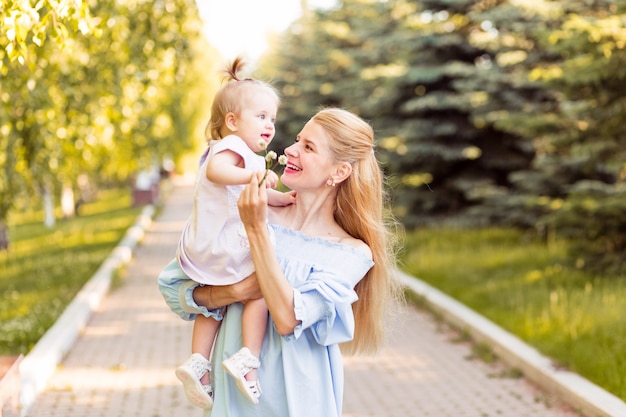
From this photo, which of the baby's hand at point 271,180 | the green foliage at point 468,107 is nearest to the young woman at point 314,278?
the baby's hand at point 271,180

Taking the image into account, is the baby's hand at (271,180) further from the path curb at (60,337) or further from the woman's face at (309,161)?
the path curb at (60,337)

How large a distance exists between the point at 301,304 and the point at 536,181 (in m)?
13.6

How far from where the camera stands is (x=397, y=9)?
21406mm

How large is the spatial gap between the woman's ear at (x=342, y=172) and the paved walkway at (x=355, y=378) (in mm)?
3889

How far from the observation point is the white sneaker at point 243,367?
3059 mm

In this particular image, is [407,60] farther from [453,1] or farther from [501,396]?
[501,396]

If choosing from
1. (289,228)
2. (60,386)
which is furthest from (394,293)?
(60,386)

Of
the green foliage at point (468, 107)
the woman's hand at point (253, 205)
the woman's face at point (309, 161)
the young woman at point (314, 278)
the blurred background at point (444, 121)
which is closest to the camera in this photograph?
the woman's hand at point (253, 205)

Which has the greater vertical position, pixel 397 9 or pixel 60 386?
pixel 397 9

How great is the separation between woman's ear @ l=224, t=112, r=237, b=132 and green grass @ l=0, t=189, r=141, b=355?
6.26 metres

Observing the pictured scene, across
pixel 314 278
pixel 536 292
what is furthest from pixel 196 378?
pixel 536 292

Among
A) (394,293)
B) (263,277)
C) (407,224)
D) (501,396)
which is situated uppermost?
(263,277)

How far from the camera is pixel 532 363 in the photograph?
7.84m

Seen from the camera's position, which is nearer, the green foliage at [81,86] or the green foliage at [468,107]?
the green foliage at [81,86]
